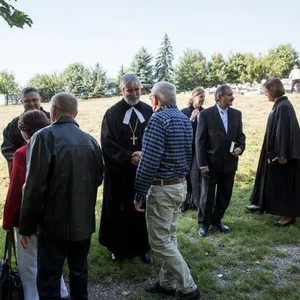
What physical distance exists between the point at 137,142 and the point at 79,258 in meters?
1.67

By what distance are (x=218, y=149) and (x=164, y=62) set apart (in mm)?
54591

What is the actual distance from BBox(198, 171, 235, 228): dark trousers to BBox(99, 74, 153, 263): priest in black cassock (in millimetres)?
1248

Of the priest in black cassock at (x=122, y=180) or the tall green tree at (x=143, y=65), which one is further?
the tall green tree at (x=143, y=65)

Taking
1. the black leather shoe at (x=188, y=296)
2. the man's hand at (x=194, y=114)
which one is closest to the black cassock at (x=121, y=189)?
the black leather shoe at (x=188, y=296)

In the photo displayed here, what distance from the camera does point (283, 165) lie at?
17.9 ft

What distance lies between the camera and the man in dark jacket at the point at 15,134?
4.13 metres

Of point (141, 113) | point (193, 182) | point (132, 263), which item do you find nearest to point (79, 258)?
point (132, 263)

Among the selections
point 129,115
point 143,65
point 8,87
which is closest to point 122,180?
point 129,115

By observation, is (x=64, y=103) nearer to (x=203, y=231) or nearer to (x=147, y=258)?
(x=147, y=258)

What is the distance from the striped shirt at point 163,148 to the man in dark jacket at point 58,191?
0.45 meters

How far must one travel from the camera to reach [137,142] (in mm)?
4223

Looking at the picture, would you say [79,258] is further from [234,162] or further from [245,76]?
[245,76]

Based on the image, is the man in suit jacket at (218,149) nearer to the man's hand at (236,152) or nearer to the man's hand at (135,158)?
the man's hand at (236,152)

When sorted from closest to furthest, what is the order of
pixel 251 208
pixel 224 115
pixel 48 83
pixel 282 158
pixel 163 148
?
1. pixel 163 148
2. pixel 224 115
3. pixel 282 158
4. pixel 251 208
5. pixel 48 83
